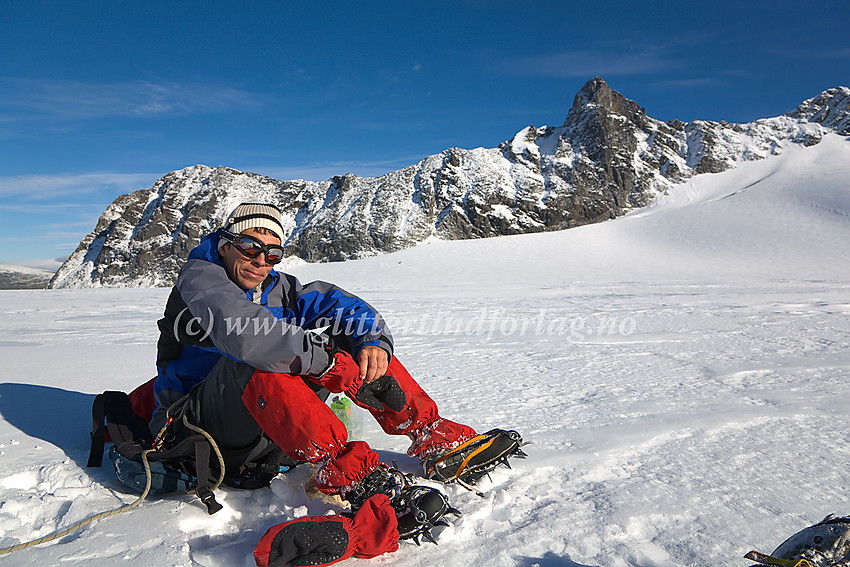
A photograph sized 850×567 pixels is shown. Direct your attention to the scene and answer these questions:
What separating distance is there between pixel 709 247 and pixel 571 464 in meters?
27.0

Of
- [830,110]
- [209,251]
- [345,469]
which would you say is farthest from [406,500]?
[830,110]

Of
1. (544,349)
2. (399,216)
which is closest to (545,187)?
(399,216)

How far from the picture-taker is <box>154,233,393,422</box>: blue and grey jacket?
5.23 feet

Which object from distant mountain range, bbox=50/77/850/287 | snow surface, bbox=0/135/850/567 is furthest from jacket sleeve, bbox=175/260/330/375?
distant mountain range, bbox=50/77/850/287

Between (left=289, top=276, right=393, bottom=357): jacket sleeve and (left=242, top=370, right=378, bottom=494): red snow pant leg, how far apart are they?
1.32 ft

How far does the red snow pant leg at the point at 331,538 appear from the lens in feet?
4.42

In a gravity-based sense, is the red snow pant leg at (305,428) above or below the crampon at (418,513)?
above

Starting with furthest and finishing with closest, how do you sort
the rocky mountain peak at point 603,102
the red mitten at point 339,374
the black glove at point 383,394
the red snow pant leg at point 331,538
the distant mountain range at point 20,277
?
the distant mountain range at point 20,277
the rocky mountain peak at point 603,102
the black glove at point 383,394
the red mitten at point 339,374
the red snow pant leg at point 331,538

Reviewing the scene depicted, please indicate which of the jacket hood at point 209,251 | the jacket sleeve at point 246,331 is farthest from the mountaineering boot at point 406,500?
the jacket hood at point 209,251

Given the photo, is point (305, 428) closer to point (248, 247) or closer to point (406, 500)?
point (406, 500)

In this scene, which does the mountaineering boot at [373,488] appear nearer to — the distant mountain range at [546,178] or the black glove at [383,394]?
the black glove at [383,394]

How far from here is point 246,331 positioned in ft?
5.17

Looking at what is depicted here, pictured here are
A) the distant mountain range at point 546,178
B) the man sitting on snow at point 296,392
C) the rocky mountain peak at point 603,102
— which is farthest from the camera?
the rocky mountain peak at point 603,102

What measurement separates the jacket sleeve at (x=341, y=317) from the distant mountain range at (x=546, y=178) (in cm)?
6927
